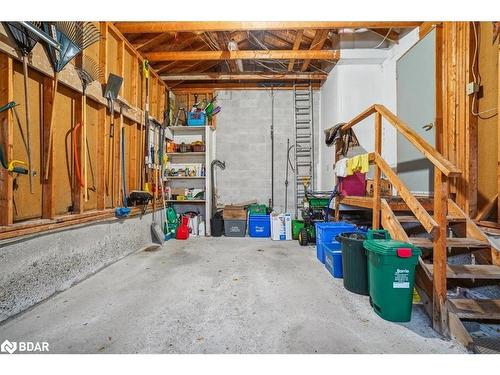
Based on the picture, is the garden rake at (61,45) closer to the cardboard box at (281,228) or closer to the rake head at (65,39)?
the rake head at (65,39)

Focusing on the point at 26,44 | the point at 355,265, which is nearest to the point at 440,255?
the point at 355,265

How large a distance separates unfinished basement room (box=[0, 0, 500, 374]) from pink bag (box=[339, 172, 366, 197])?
0.03 meters

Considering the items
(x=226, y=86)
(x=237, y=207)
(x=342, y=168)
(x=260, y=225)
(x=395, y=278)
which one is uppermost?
(x=226, y=86)

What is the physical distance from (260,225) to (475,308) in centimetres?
340

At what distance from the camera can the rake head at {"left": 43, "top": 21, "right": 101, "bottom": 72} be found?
227cm

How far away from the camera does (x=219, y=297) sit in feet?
7.17

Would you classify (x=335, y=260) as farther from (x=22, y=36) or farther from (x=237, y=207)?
(x=22, y=36)

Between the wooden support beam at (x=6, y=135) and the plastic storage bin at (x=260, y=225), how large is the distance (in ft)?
11.7

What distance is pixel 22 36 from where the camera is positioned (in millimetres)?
2018

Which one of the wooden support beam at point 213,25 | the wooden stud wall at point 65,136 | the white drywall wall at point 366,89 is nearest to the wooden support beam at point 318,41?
the white drywall wall at point 366,89

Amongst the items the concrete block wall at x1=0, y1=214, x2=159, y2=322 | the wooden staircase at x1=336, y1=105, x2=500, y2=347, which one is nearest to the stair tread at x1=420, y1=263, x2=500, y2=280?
the wooden staircase at x1=336, y1=105, x2=500, y2=347

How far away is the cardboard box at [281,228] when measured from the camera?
4.53 m

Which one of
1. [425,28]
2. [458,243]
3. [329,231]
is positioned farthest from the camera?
[425,28]
